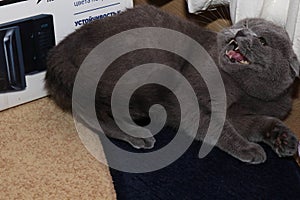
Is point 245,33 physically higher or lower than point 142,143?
higher

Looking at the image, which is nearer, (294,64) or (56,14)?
(294,64)

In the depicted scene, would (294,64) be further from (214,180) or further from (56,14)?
(56,14)

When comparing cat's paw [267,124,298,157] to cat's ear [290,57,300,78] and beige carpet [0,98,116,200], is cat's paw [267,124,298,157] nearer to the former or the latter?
cat's ear [290,57,300,78]

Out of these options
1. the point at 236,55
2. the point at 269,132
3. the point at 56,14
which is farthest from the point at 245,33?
the point at 56,14

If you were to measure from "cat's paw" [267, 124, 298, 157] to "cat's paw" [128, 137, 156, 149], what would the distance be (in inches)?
9.8

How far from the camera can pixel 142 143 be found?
1073mm

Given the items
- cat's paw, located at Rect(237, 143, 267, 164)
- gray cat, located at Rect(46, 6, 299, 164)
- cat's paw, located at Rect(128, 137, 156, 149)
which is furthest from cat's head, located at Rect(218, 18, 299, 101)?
cat's paw, located at Rect(128, 137, 156, 149)

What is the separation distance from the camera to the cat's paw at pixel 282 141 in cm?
102

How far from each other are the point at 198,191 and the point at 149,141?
0.17 metres

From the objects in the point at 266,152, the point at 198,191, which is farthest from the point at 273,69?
the point at 198,191

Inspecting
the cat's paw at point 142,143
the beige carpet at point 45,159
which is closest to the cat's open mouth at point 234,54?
the cat's paw at point 142,143

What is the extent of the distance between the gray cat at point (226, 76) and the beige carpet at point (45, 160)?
0.32 feet

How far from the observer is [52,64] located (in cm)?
113

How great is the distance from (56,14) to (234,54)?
1.53ft
